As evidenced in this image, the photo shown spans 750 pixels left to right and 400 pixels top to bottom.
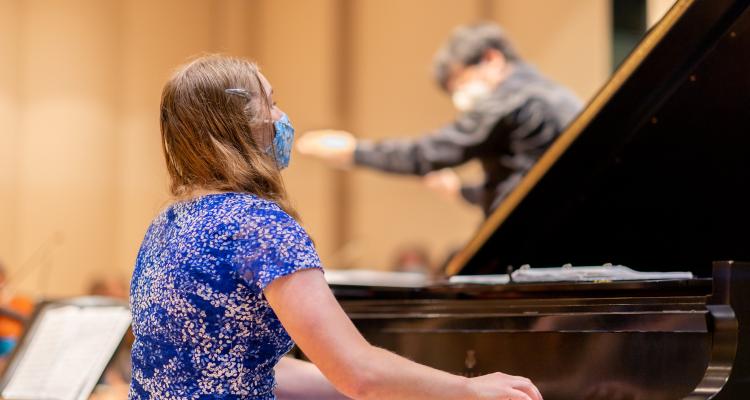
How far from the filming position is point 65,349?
3207 millimetres

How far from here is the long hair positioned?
1.79 meters

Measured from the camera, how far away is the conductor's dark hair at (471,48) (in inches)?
191

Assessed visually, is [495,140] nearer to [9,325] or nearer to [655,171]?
[655,171]

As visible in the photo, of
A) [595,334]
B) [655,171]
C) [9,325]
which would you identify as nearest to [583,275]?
[595,334]

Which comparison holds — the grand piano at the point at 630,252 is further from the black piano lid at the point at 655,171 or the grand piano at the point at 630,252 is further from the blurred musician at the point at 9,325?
the blurred musician at the point at 9,325

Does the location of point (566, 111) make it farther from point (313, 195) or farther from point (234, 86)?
point (313, 195)

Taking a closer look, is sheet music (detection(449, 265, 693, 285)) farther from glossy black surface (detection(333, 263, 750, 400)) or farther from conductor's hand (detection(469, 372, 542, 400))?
conductor's hand (detection(469, 372, 542, 400))

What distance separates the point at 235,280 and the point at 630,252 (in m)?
1.58

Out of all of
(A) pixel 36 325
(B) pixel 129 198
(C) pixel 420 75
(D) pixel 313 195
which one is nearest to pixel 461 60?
(A) pixel 36 325

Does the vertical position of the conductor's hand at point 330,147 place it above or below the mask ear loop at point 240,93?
below

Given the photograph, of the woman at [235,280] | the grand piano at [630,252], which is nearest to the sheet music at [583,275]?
the grand piano at [630,252]

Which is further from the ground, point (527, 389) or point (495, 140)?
point (527, 389)

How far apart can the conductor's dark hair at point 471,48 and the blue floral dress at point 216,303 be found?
3.23 m

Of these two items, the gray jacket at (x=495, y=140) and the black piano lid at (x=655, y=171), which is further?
the gray jacket at (x=495, y=140)
